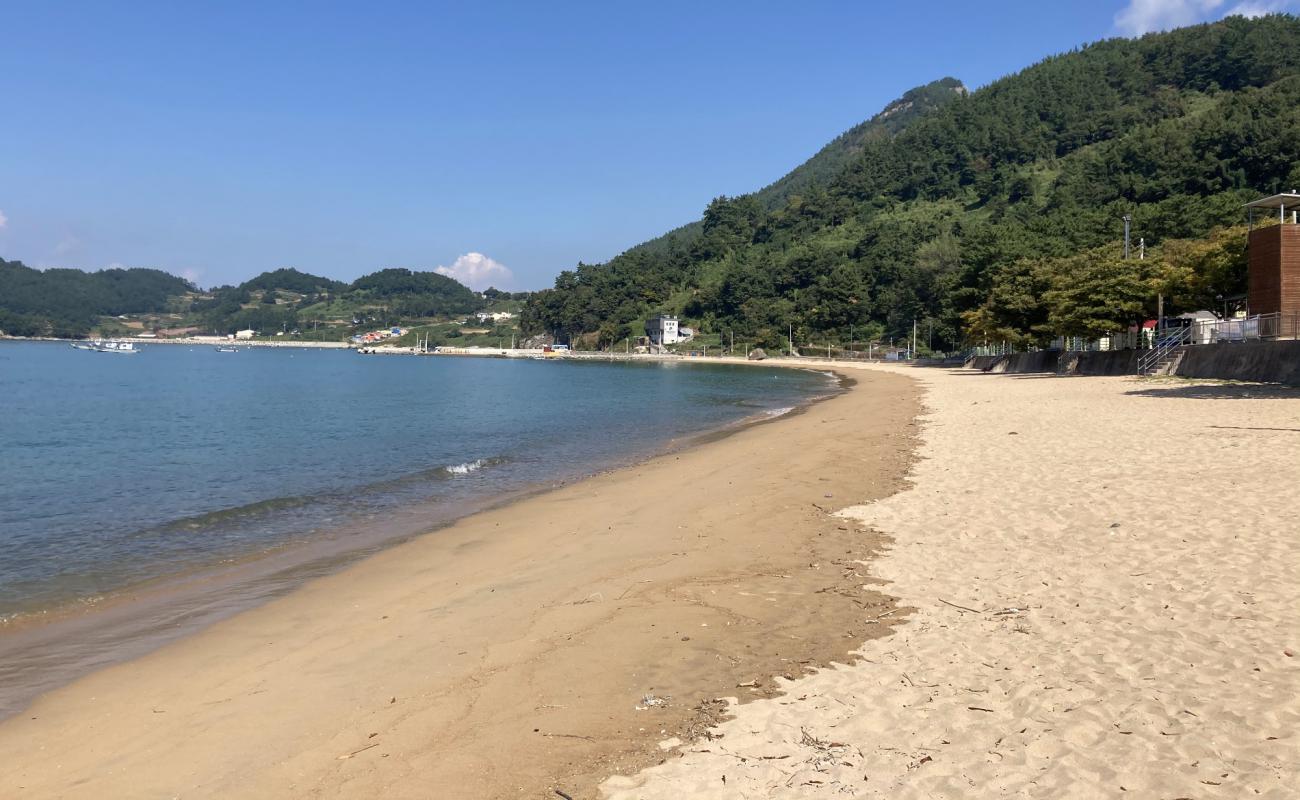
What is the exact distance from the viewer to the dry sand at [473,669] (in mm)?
5453

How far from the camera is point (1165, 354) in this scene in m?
39.9

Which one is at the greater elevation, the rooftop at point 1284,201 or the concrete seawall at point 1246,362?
the rooftop at point 1284,201

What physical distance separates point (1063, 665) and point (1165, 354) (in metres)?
40.9

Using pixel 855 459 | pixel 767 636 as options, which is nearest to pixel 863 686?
pixel 767 636

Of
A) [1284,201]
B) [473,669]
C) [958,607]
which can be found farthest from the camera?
[1284,201]

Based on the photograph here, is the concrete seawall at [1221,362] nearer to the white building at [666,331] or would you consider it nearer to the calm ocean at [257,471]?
the calm ocean at [257,471]

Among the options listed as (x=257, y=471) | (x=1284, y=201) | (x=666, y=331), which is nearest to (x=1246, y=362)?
(x=1284, y=201)

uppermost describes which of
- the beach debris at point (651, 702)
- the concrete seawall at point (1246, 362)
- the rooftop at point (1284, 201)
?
the rooftop at point (1284, 201)

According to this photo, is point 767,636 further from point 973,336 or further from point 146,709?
point 973,336

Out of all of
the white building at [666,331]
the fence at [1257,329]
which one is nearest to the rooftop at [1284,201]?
the fence at [1257,329]

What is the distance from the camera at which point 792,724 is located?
5469 millimetres

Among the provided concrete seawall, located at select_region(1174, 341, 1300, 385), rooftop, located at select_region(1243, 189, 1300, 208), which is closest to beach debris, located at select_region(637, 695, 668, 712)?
concrete seawall, located at select_region(1174, 341, 1300, 385)

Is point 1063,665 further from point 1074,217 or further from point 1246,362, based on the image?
point 1074,217

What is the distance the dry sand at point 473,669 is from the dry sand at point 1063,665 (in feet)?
1.95
